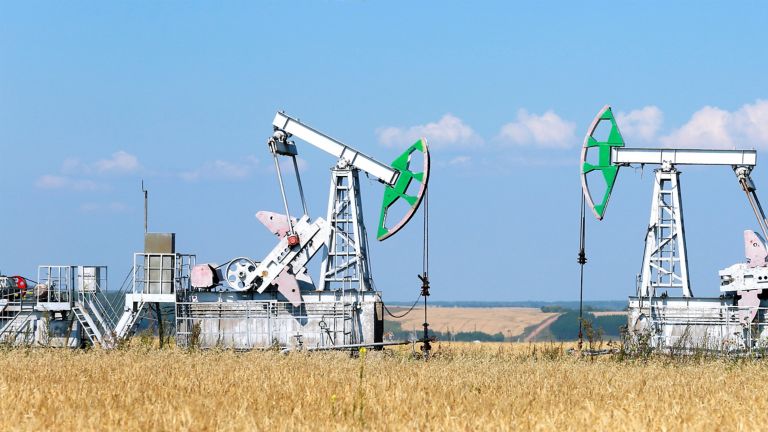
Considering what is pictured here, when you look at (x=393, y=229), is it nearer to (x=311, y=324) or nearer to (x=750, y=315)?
(x=311, y=324)

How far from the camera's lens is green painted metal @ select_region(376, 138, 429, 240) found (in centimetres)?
3538

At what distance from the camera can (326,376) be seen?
21234 millimetres

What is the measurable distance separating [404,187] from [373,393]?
63.0 feet

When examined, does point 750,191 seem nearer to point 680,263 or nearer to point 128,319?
point 680,263

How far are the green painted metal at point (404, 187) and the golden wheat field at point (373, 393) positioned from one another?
321 inches

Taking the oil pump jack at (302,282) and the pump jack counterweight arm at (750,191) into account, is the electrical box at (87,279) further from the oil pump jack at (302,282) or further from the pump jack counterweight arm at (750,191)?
the pump jack counterweight arm at (750,191)

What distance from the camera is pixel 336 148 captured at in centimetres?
3697

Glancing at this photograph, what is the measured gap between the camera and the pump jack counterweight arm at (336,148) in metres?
36.3

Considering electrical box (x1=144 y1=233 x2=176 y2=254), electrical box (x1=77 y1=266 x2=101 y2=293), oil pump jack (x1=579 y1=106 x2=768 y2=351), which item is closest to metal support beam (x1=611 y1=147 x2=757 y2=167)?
oil pump jack (x1=579 y1=106 x2=768 y2=351)

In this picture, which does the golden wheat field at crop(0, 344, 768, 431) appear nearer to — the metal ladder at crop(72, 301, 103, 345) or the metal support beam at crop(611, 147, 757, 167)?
the metal ladder at crop(72, 301, 103, 345)

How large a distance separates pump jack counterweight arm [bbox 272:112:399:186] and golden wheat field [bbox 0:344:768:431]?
9.41 m

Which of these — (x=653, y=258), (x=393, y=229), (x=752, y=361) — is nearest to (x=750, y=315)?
(x=653, y=258)

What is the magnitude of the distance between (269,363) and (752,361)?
10.3m

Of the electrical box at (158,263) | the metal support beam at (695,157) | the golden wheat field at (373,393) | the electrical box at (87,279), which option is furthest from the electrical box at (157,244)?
the metal support beam at (695,157)
